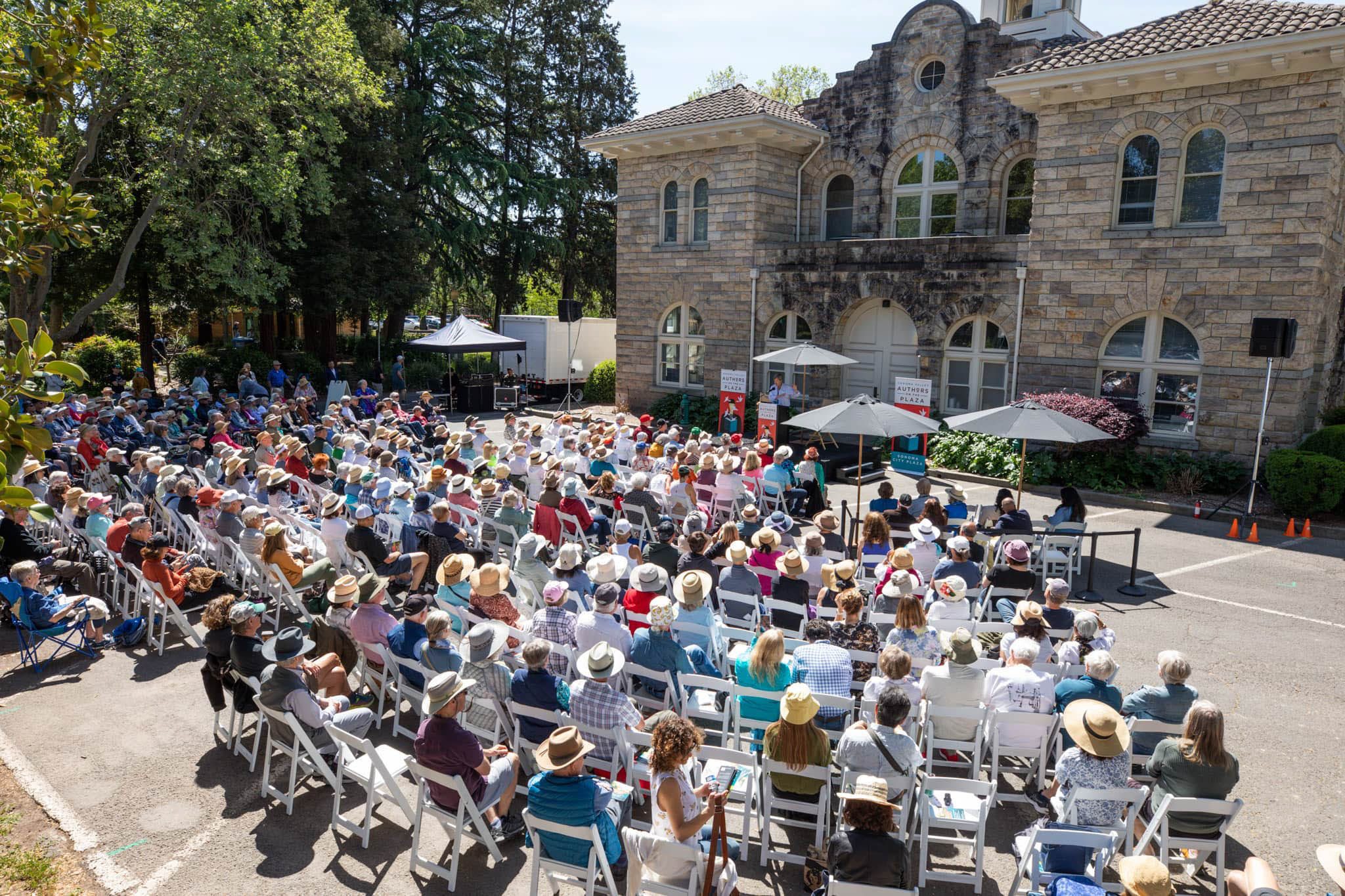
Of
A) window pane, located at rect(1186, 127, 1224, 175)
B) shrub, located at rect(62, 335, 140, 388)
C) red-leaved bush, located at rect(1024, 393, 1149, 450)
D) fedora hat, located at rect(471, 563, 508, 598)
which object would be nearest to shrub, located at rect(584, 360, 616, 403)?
red-leaved bush, located at rect(1024, 393, 1149, 450)

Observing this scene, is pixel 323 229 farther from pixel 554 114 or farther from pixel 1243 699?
pixel 1243 699

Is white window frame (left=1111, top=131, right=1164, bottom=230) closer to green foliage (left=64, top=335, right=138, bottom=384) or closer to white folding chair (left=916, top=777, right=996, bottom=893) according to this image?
white folding chair (left=916, top=777, right=996, bottom=893)

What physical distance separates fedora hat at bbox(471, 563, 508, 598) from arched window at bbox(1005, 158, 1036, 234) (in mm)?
17509

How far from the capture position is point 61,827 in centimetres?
546

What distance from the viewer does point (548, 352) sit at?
28094 millimetres

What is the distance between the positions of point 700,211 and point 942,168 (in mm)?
6393

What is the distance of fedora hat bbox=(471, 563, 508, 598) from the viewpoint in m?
6.70

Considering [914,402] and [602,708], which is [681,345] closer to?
[914,402]

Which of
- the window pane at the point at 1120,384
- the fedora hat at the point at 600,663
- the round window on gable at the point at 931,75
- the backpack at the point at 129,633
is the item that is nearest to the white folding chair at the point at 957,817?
the fedora hat at the point at 600,663

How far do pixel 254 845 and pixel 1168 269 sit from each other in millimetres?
16982

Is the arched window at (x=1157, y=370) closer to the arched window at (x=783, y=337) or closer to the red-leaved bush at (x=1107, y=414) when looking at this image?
the red-leaved bush at (x=1107, y=414)

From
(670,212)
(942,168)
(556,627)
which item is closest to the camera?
(556,627)

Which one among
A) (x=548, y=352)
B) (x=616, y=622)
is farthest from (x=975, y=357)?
(x=616, y=622)

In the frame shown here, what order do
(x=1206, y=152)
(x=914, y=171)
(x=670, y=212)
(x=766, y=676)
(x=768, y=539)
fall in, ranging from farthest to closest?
(x=670, y=212) → (x=914, y=171) → (x=1206, y=152) → (x=768, y=539) → (x=766, y=676)
